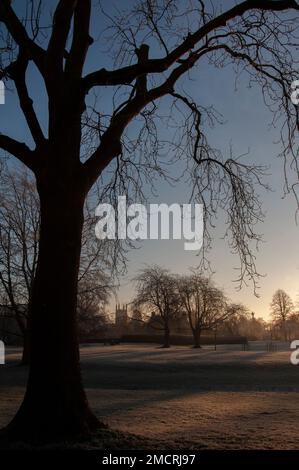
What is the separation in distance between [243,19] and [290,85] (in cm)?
148

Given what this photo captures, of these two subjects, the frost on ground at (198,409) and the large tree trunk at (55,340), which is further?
the frost on ground at (198,409)

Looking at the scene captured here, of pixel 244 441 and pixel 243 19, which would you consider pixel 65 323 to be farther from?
pixel 243 19

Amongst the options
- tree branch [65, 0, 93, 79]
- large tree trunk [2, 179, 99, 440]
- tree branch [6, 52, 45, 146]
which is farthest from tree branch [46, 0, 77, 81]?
large tree trunk [2, 179, 99, 440]

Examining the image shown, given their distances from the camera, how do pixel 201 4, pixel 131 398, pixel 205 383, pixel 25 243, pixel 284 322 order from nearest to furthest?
pixel 201 4
pixel 131 398
pixel 205 383
pixel 25 243
pixel 284 322

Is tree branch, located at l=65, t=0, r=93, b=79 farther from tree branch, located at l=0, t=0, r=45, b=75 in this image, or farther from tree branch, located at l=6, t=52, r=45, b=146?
tree branch, located at l=6, t=52, r=45, b=146

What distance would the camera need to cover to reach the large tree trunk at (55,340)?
7688mm

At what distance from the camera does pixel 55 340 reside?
7883mm

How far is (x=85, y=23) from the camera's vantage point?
9453mm

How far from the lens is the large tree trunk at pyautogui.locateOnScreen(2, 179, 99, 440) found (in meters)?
7.69

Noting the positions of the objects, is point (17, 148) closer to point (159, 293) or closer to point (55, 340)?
point (55, 340)

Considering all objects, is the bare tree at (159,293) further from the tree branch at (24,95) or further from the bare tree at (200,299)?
the tree branch at (24,95)

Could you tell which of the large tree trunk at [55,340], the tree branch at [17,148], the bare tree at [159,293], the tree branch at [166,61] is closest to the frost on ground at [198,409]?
the large tree trunk at [55,340]

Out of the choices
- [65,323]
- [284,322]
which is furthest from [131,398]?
[284,322]

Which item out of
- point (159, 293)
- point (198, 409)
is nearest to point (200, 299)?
point (159, 293)
